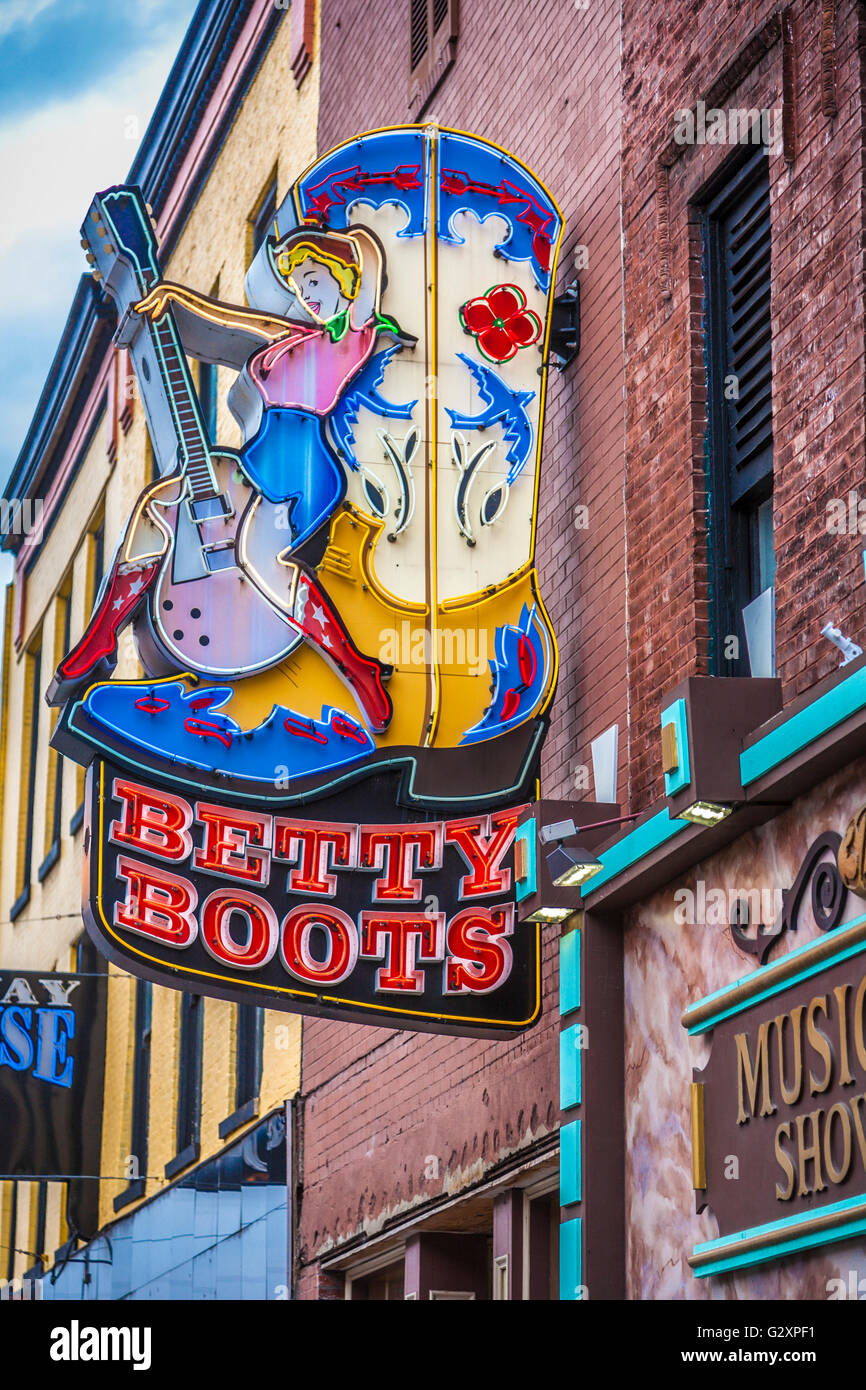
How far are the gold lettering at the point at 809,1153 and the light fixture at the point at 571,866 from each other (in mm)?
1991

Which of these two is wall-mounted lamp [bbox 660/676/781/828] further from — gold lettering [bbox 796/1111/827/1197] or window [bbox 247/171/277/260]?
window [bbox 247/171/277/260]

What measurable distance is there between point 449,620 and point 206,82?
11608 mm

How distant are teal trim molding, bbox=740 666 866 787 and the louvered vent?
841 cm

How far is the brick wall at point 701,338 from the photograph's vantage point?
28.4 ft

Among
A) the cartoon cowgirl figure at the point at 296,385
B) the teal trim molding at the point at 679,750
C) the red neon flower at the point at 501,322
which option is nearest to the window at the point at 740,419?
the teal trim molding at the point at 679,750

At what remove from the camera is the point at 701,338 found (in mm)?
10336

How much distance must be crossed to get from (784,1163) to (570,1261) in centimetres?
196

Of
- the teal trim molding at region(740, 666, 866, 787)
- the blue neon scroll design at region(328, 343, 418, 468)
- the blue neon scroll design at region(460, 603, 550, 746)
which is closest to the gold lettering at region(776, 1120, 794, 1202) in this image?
the teal trim molding at region(740, 666, 866, 787)

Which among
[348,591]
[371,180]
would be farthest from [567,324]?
[348,591]

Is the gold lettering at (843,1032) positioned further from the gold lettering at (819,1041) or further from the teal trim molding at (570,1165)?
the teal trim molding at (570,1165)

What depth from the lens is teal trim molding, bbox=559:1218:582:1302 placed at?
9531mm

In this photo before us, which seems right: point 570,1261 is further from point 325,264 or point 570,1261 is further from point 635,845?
point 325,264

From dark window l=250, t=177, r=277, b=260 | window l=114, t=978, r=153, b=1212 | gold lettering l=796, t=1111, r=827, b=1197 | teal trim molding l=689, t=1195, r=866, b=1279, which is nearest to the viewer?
teal trim molding l=689, t=1195, r=866, b=1279

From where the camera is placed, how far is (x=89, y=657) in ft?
34.4
